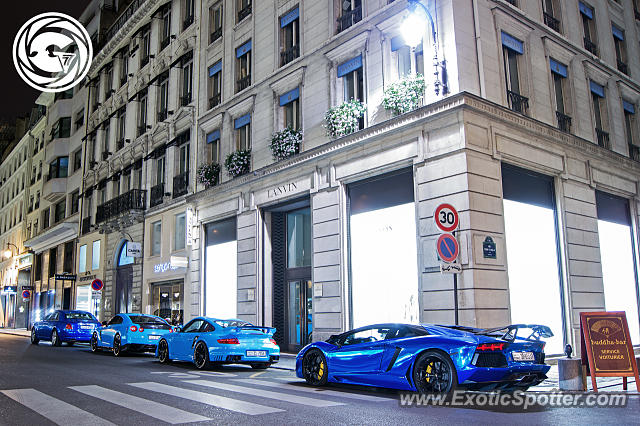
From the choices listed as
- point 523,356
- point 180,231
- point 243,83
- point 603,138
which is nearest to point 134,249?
point 180,231

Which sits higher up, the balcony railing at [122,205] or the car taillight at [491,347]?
the balcony railing at [122,205]

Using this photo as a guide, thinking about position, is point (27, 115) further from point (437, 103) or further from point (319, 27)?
point (437, 103)

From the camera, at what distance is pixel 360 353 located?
9922mm

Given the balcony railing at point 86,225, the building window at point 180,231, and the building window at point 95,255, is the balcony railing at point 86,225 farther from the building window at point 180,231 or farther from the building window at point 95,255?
the building window at point 180,231

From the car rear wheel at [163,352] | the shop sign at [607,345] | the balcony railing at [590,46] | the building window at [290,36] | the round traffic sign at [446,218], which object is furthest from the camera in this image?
the building window at [290,36]

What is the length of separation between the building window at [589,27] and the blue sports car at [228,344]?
14.9 meters

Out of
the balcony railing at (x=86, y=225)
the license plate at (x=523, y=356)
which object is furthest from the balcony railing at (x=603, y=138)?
the balcony railing at (x=86, y=225)

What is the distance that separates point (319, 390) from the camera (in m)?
9.90

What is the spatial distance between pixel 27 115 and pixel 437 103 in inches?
2500

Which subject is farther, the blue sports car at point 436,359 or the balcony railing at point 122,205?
the balcony railing at point 122,205

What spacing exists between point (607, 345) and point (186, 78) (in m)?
22.9

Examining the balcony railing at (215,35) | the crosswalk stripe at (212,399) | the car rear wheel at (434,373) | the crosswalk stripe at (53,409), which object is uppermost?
the balcony railing at (215,35)

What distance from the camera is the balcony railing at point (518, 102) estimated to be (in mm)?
15867

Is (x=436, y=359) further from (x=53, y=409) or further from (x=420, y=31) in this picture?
(x=420, y=31)
